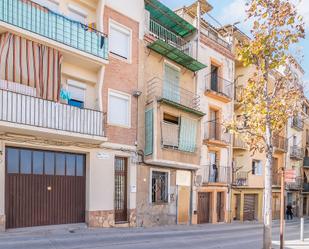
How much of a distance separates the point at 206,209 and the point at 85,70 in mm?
12053

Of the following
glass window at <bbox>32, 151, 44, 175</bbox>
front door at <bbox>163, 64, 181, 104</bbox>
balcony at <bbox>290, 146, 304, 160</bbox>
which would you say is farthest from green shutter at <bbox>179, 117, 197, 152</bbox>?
balcony at <bbox>290, 146, 304, 160</bbox>

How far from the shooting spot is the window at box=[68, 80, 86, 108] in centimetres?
Result: 1362

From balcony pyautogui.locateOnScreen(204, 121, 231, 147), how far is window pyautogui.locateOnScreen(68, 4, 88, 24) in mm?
10220

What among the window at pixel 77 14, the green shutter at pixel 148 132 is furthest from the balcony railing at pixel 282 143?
the window at pixel 77 14

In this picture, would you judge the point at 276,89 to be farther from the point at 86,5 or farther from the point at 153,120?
the point at 86,5

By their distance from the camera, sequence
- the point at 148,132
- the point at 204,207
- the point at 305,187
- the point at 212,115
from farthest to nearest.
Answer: the point at 305,187 → the point at 212,115 → the point at 204,207 → the point at 148,132

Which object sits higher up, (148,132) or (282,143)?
(148,132)

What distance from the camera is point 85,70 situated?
14.0 meters

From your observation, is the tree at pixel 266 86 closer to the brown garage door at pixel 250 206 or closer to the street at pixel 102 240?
the street at pixel 102 240

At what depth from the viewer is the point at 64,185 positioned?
43.3ft

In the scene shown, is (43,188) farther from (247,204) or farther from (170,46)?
(247,204)

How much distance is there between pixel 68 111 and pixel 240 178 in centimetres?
1601

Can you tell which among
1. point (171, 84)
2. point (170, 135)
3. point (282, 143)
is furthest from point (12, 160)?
point (282, 143)

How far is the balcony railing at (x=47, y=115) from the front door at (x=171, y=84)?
546cm
